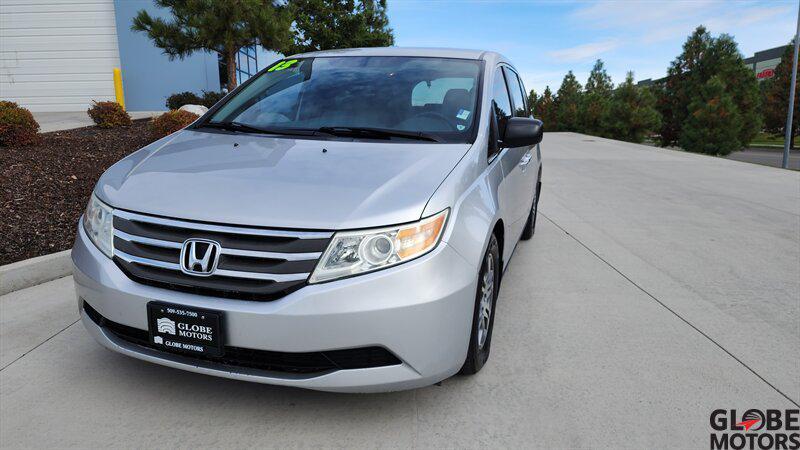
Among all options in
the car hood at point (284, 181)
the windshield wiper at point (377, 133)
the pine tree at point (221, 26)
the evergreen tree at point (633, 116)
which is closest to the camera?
the car hood at point (284, 181)

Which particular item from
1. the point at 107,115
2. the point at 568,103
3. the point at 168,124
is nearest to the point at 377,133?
the point at 168,124

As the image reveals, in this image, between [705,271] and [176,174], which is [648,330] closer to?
[705,271]

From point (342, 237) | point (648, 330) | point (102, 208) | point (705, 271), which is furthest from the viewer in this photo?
point (705, 271)

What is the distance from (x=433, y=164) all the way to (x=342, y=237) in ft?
2.32

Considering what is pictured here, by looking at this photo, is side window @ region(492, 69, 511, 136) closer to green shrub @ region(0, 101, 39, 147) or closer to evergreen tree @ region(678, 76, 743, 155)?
green shrub @ region(0, 101, 39, 147)

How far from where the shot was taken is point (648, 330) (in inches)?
148

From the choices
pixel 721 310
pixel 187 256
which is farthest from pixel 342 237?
pixel 721 310

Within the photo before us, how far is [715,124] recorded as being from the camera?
40.2 meters

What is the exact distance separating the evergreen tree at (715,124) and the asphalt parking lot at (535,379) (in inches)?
1552

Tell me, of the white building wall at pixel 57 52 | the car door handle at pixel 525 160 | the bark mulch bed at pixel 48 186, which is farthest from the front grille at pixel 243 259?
the white building wall at pixel 57 52

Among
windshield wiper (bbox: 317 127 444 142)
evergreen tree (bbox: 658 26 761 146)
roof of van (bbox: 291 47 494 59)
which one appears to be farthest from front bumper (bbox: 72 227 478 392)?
evergreen tree (bbox: 658 26 761 146)

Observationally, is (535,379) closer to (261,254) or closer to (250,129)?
(261,254)

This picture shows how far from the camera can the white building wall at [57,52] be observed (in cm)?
1895

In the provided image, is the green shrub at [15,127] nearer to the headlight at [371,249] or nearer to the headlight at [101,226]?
the headlight at [101,226]
